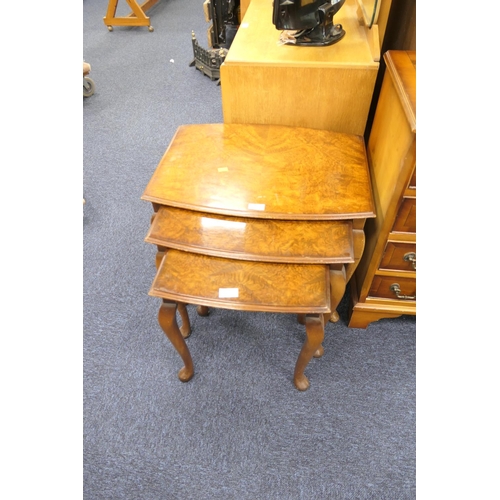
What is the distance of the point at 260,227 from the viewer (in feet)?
3.60

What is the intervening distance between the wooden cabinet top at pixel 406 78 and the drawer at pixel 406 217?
0.22 metres

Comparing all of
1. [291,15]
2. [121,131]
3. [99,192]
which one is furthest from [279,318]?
[121,131]

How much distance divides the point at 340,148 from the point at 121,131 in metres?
1.90

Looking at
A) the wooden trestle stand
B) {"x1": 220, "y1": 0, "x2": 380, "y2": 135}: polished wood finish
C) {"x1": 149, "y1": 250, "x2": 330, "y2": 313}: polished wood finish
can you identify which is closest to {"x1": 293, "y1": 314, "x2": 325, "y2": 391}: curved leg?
{"x1": 149, "y1": 250, "x2": 330, "y2": 313}: polished wood finish

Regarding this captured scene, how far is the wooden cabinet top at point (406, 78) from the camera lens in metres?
0.93

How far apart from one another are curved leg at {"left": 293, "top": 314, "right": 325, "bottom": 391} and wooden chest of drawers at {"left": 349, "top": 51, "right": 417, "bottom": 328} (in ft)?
1.08

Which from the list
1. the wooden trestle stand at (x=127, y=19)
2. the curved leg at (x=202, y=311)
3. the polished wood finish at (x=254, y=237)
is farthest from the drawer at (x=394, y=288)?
the wooden trestle stand at (x=127, y=19)

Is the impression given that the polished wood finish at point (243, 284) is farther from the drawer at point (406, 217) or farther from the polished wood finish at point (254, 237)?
the drawer at point (406, 217)

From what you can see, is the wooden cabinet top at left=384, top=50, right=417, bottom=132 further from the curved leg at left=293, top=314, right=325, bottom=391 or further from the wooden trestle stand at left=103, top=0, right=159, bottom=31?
the wooden trestle stand at left=103, top=0, right=159, bottom=31

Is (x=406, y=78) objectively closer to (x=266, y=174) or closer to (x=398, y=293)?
(x=266, y=174)

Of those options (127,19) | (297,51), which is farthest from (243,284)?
(127,19)

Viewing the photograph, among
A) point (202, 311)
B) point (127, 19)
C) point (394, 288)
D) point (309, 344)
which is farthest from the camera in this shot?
point (127, 19)

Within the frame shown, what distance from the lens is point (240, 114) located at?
1.47 metres

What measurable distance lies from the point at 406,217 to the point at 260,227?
0.43 metres
